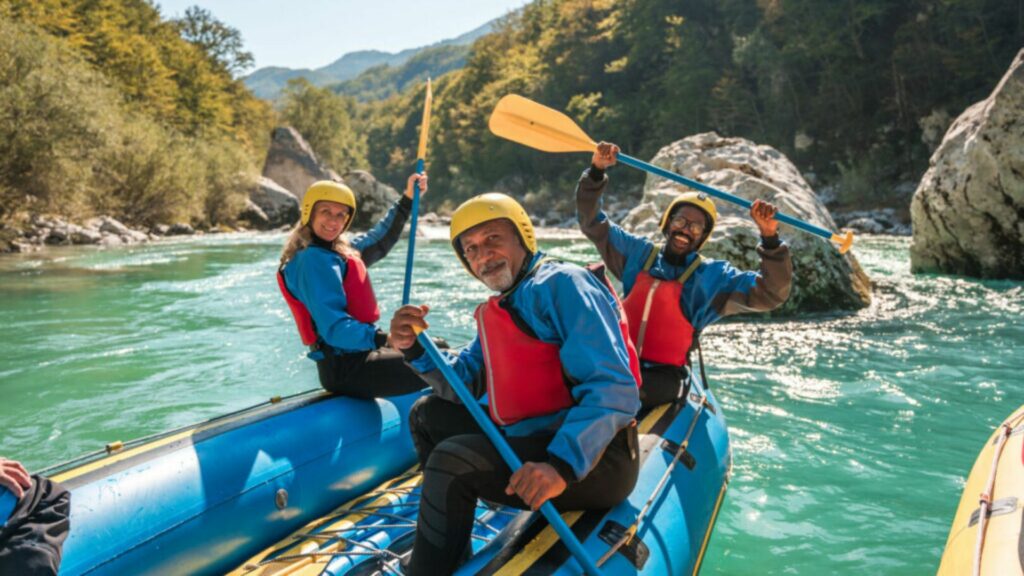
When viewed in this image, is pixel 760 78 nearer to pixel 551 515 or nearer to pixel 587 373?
pixel 587 373

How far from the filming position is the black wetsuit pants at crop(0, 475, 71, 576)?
1.77 metres

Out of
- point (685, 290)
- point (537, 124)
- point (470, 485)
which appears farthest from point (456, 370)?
point (537, 124)

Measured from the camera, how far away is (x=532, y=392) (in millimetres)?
2004

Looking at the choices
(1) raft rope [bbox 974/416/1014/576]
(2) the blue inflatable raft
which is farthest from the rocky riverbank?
(1) raft rope [bbox 974/416/1014/576]

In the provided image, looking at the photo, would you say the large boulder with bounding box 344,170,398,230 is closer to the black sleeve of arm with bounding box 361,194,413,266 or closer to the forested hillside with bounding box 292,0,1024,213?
the forested hillside with bounding box 292,0,1024,213

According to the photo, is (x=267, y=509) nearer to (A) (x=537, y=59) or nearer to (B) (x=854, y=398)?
(B) (x=854, y=398)

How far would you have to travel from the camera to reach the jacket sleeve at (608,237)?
375 centimetres

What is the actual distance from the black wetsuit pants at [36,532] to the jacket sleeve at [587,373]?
140cm

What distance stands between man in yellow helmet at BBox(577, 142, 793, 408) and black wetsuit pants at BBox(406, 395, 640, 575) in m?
1.19

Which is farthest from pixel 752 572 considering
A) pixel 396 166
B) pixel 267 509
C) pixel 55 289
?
pixel 396 166

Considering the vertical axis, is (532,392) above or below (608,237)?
below

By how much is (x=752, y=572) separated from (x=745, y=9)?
3746 cm

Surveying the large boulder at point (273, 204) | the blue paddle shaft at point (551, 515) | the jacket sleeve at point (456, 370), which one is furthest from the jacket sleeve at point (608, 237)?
the large boulder at point (273, 204)

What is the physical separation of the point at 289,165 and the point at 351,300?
33423mm
